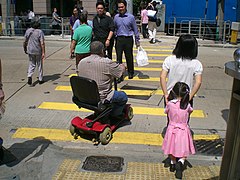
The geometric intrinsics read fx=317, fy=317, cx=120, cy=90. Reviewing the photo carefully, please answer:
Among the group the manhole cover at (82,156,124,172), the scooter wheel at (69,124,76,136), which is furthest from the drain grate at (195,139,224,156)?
the scooter wheel at (69,124,76,136)

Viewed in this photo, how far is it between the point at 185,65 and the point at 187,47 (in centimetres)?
24

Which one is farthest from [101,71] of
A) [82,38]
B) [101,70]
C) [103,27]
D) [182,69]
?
[103,27]

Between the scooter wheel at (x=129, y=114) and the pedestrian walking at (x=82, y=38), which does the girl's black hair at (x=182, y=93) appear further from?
the pedestrian walking at (x=82, y=38)

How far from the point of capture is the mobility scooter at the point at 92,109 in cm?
451

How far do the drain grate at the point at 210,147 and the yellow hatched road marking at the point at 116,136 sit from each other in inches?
5.1

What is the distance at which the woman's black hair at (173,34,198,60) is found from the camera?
396 cm

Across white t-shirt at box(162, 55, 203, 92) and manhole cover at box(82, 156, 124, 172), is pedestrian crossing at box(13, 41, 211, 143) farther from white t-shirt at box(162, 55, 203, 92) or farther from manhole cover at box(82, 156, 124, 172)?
white t-shirt at box(162, 55, 203, 92)

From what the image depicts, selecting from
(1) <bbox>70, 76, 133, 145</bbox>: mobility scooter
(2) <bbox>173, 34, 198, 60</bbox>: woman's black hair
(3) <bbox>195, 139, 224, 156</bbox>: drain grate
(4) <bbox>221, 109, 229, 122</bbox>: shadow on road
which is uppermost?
(2) <bbox>173, 34, 198, 60</bbox>: woman's black hair

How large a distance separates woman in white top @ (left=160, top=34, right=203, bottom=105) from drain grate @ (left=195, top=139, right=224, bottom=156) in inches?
37.7

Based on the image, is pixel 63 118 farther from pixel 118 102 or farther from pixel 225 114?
pixel 225 114

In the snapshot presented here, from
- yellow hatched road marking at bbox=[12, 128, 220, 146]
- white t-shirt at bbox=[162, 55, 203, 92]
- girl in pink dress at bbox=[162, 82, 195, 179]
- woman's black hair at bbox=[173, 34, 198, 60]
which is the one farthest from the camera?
yellow hatched road marking at bbox=[12, 128, 220, 146]

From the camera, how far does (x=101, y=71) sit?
4668mm

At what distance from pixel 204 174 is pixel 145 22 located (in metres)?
13.3

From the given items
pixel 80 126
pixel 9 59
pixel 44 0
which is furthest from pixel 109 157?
pixel 44 0
